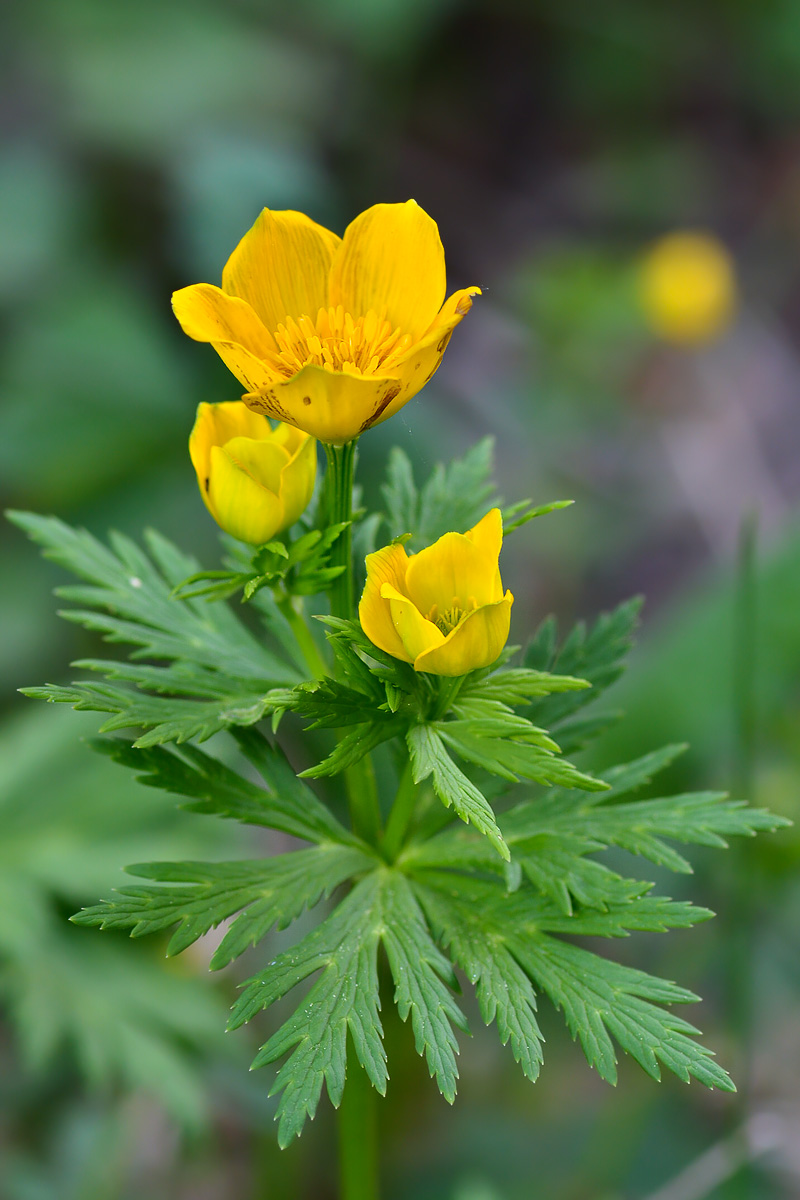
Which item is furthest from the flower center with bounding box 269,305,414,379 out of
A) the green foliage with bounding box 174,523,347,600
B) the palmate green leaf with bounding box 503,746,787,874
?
the palmate green leaf with bounding box 503,746,787,874

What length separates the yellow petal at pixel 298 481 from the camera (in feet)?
3.23

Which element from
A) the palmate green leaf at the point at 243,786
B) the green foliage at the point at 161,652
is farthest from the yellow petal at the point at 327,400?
the palmate green leaf at the point at 243,786

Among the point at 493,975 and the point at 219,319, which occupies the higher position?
the point at 219,319

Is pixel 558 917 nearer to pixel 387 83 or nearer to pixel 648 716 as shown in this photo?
pixel 648 716

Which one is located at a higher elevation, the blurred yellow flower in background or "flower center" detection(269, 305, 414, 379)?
the blurred yellow flower in background

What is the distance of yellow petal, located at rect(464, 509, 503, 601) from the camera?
2.87ft

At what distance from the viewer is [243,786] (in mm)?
1073

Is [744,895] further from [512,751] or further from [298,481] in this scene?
[298,481]

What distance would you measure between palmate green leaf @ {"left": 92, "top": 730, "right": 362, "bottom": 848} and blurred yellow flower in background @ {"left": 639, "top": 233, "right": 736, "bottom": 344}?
296 cm

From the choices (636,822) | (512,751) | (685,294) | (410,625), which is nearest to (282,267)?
(410,625)

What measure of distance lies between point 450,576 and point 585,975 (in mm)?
390

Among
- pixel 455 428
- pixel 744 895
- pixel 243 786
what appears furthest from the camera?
pixel 455 428

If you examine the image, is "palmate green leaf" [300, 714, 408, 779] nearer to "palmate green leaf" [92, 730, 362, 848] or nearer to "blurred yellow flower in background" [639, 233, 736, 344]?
"palmate green leaf" [92, 730, 362, 848]

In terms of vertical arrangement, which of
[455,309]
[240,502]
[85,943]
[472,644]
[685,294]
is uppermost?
[685,294]
